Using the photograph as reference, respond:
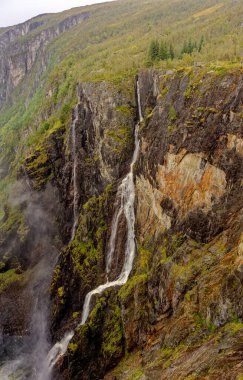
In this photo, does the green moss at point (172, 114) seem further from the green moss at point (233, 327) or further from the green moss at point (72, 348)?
the green moss at point (72, 348)

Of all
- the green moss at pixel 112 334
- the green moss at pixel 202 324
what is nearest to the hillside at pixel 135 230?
the green moss at pixel 202 324

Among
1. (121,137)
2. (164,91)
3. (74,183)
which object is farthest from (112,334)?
(164,91)

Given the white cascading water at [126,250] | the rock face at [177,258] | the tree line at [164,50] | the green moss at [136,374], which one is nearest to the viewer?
the rock face at [177,258]

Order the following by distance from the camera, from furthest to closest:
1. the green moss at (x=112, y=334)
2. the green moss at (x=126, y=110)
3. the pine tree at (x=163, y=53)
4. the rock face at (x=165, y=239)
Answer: the pine tree at (x=163, y=53)
the green moss at (x=126, y=110)
the green moss at (x=112, y=334)
the rock face at (x=165, y=239)

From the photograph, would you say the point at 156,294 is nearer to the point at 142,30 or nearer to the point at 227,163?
the point at 227,163

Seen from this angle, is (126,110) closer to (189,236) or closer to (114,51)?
(189,236)

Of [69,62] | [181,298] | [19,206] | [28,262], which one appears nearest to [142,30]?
[69,62]

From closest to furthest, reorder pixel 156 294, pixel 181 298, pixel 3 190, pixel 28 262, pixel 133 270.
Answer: pixel 181 298, pixel 156 294, pixel 133 270, pixel 28 262, pixel 3 190
